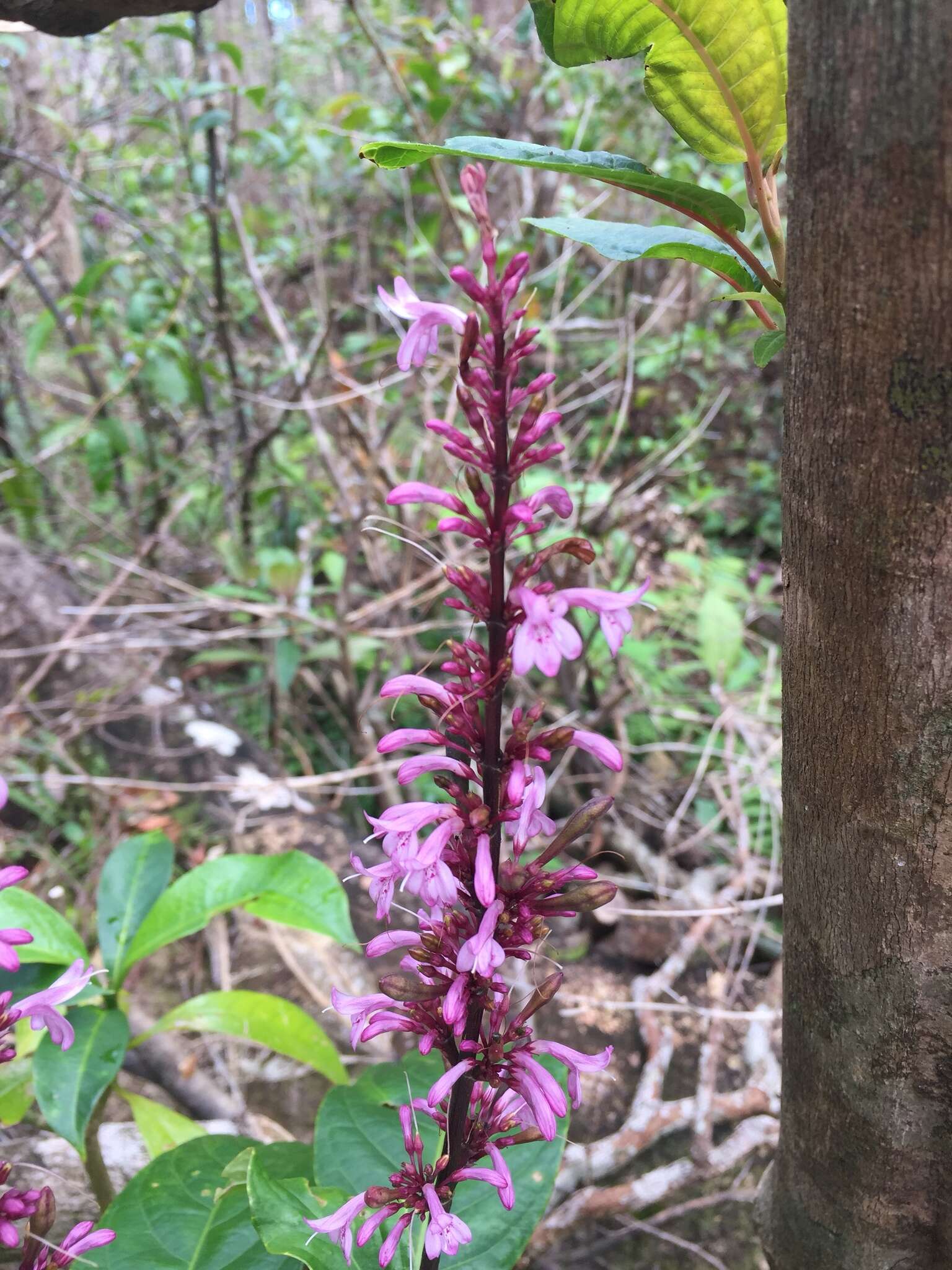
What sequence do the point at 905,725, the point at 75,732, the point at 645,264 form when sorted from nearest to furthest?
the point at 905,725
the point at 75,732
the point at 645,264

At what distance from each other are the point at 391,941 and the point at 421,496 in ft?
1.38

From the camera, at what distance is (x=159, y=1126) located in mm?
1434

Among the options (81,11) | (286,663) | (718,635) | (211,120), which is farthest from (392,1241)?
(211,120)

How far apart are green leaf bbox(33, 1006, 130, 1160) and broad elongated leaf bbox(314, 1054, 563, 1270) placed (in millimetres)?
378

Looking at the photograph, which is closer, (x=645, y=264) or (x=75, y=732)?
(x=75, y=732)

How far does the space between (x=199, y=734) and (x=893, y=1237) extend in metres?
2.59

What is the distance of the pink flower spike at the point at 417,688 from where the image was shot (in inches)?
30.0

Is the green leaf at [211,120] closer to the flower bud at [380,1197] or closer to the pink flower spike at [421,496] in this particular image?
the pink flower spike at [421,496]

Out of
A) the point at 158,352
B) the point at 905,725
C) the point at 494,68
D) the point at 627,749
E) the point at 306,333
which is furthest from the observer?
the point at 306,333

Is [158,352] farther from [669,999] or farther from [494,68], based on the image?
[669,999]

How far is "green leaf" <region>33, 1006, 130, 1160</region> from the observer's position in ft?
4.02

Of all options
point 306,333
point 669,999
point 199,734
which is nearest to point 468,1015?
point 669,999

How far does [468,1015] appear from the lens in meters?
0.77

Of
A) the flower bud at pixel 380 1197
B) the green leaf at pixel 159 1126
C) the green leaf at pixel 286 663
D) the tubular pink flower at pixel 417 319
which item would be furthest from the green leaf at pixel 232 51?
the flower bud at pixel 380 1197
